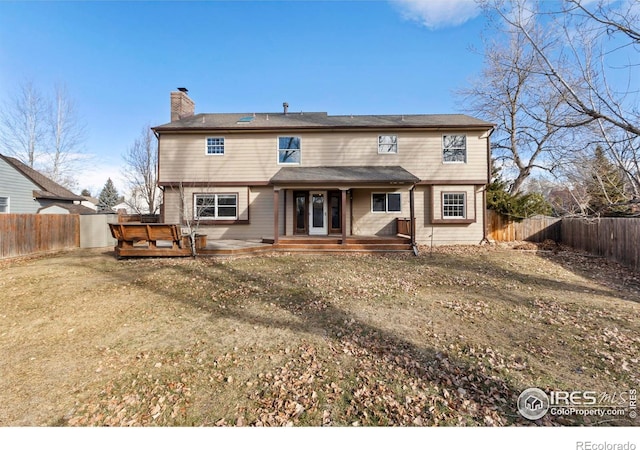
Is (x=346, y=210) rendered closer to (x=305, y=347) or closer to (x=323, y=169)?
(x=323, y=169)

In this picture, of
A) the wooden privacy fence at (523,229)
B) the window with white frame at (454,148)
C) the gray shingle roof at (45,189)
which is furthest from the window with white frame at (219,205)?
the wooden privacy fence at (523,229)

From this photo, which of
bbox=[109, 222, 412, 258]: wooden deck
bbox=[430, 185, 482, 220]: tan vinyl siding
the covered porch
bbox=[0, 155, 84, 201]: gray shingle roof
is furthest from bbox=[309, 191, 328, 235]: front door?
bbox=[0, 155, 84, 201]: gray shingle roof

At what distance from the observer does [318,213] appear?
13734 mm

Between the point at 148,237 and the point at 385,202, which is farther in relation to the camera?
the point at 385,202

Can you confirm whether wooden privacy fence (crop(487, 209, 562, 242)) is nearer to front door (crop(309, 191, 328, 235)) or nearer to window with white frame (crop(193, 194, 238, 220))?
front door (crop(309, 191, 328, 235))

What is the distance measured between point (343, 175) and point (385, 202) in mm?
2969

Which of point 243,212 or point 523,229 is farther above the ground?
point 243,212

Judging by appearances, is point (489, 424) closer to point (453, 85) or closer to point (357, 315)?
point (357, 315)

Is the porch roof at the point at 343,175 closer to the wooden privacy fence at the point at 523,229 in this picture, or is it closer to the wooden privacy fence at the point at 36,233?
the wooden privacy fence at the point at 523,229

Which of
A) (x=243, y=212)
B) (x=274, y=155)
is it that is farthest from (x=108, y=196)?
(x=274, y=155)

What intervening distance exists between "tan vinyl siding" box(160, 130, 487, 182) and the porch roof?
60cm

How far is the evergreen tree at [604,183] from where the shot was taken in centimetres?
492

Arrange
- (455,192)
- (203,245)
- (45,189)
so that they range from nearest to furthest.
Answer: (203,245) < (455,192) < (45,189)

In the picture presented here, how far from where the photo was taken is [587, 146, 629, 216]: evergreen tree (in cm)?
492
